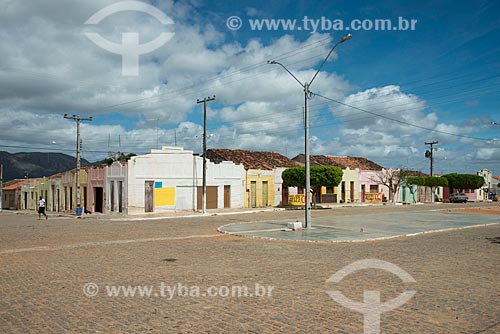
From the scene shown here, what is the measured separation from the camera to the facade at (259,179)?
1634 inches

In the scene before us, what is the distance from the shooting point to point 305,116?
19.1 meters

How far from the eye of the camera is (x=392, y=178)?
167 feet

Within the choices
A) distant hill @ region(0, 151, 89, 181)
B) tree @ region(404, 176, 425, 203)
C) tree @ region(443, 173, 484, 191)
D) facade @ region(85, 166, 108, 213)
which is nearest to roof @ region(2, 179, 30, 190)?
facade @ region(85, 166, 108, 213)

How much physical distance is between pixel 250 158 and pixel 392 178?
55.8ft

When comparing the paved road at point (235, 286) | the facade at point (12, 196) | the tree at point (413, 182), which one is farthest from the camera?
the facade at point (12, 196)

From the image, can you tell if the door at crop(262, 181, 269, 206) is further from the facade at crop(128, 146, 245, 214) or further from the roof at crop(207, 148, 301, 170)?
the facade at crop(128, 146, 245, 214)

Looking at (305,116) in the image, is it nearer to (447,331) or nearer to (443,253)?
(443,253)

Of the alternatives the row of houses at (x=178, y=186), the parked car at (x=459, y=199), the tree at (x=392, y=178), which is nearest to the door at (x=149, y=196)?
the row of houses at (x=178, y=186)

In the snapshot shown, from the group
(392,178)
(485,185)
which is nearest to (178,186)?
(392,178)

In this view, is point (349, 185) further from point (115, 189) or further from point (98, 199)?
point (98, 199)

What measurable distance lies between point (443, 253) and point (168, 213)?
2354cm

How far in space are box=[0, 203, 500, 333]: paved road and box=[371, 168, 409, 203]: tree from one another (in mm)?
36746
